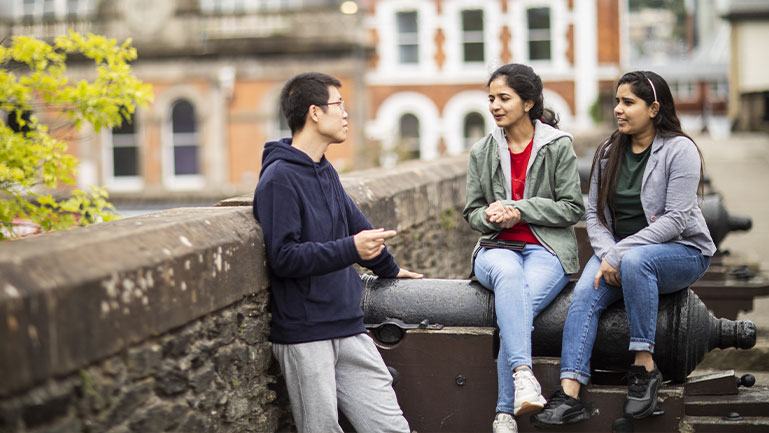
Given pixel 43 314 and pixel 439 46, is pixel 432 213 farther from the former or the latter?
pixel 439 46

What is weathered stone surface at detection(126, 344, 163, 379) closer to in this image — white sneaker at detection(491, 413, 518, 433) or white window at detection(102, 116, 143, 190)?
white sneaker at detection(491, 413, 518, 433)

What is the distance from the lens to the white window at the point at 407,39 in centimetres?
3291

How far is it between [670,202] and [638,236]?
21 cm

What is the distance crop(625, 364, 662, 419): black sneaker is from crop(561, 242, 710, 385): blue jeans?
0.10 metres

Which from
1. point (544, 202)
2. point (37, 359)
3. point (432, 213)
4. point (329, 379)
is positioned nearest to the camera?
point (37, 359)

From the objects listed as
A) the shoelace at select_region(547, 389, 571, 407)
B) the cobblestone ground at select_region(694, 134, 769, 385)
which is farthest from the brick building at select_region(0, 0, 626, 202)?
the shoelace at select_region(547, 389, 571, 407)

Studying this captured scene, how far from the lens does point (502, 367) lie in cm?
411

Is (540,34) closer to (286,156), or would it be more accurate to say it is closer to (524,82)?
(524,82)

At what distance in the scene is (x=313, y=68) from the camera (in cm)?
3156

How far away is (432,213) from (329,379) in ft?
12.2

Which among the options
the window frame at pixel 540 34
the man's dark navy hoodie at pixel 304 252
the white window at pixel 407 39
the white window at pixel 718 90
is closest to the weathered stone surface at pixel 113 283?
the man's dark navy hoodie at pixel 304 252

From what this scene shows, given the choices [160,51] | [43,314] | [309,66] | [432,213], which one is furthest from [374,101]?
[43,314]

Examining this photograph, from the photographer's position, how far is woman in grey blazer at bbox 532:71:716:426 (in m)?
4.05

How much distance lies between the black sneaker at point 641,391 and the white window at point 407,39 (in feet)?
96.5
